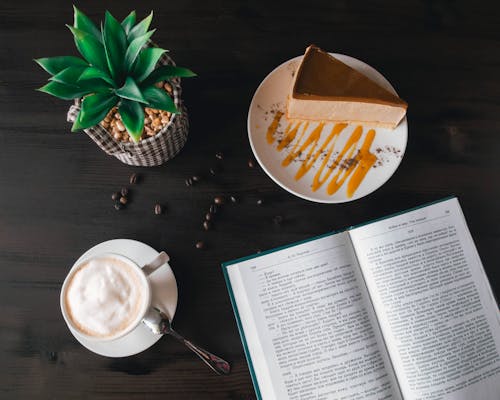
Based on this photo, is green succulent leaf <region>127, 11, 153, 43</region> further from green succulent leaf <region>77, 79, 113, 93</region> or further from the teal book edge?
the teal book edge

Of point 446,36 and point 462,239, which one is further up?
point 446,36

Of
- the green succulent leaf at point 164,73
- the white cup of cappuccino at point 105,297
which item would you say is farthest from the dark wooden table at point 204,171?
the green succulent leaf at point 164,73

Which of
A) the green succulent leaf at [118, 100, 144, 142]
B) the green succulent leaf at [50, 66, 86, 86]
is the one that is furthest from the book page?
the green succulent leaf at [50, 66, 86, 86]

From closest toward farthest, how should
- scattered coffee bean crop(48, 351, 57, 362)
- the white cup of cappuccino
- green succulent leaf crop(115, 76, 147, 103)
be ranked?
green succulent leaf crop(115, 76, 147, 103), the white cup of cappuccino, scattered coffee bean crop(48, 351, 57, 362)

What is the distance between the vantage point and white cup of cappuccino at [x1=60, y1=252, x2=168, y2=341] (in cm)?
79

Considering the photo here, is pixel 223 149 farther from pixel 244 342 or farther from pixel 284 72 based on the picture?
pixel 244 342

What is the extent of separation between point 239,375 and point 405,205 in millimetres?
496

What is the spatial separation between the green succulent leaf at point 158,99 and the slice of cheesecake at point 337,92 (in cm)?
31

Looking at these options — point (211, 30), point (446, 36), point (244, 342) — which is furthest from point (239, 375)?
point (446, 36)

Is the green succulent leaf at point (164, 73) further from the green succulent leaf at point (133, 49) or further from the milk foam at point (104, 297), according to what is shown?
the milk foam at point (104, 297)

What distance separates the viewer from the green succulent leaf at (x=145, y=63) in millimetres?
691

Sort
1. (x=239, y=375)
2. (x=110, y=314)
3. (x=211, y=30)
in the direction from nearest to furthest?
(x=110, y=314) → (x=239, y=375) → (x=211, y=30)

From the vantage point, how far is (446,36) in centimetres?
102

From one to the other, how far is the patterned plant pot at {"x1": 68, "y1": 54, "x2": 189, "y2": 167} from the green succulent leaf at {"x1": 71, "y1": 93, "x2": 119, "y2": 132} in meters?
0.05
